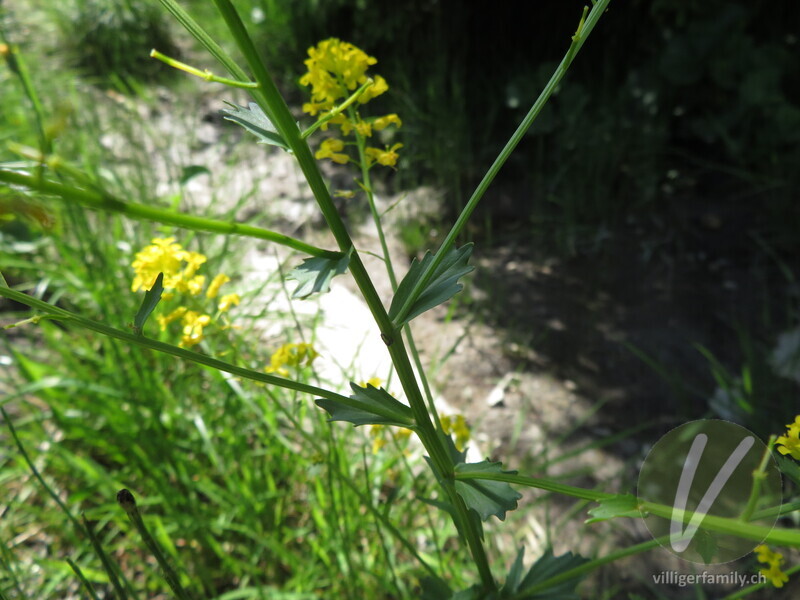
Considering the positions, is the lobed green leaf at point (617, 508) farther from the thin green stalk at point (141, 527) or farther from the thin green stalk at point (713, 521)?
the thin green stalk at point (141, 527)

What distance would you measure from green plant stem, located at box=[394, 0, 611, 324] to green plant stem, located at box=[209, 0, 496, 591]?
3 cm

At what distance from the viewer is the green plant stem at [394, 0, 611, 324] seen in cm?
59

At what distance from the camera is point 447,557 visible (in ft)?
4.51

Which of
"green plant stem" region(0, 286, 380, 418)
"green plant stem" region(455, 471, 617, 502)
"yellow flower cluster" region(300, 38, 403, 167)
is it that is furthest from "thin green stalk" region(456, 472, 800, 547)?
"yellow flower cluster" region(300, 38, 403, 167)

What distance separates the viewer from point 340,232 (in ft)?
2.08

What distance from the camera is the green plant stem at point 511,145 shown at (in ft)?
1.93

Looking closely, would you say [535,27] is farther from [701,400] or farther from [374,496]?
[374,496]

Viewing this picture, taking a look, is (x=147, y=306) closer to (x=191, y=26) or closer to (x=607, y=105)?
(x=191, y=26)

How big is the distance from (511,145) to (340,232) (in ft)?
0.58

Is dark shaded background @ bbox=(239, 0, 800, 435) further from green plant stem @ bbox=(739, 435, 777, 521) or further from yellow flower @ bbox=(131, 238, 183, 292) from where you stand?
green plant stem @ bbox=(739, 435, 777, 521)

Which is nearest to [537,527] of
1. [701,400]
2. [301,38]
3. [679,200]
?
[701,400]

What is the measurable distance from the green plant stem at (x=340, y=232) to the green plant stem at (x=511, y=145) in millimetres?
35

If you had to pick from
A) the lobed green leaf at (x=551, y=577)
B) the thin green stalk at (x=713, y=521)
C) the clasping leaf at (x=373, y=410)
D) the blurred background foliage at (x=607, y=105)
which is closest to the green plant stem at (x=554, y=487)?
the thin green stalk at (x=713, y=521)

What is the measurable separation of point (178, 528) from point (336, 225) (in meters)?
1.13
